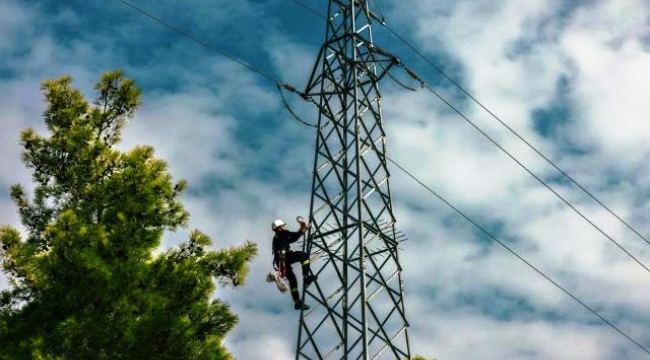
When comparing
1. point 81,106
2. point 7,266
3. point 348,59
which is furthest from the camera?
point 81,106

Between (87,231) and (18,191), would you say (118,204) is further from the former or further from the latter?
(18,191)

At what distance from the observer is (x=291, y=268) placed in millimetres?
9797

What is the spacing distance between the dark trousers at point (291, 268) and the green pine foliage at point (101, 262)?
43.1 inches

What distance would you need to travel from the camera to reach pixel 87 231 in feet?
31.3

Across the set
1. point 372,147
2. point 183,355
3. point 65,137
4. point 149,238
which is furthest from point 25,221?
point 372,147

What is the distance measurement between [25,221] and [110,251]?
2.09 metres

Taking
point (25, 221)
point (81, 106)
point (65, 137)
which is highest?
point (81, 106)

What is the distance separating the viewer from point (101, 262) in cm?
941

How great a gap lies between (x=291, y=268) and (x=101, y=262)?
8.79 feet

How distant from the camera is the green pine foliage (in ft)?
30.5

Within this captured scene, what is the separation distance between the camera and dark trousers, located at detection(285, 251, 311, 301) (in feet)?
31.5

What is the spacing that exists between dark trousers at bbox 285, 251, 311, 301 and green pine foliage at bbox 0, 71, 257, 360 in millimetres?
1094

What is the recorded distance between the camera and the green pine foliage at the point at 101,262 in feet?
30.5

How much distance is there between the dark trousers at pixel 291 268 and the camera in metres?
9.60
